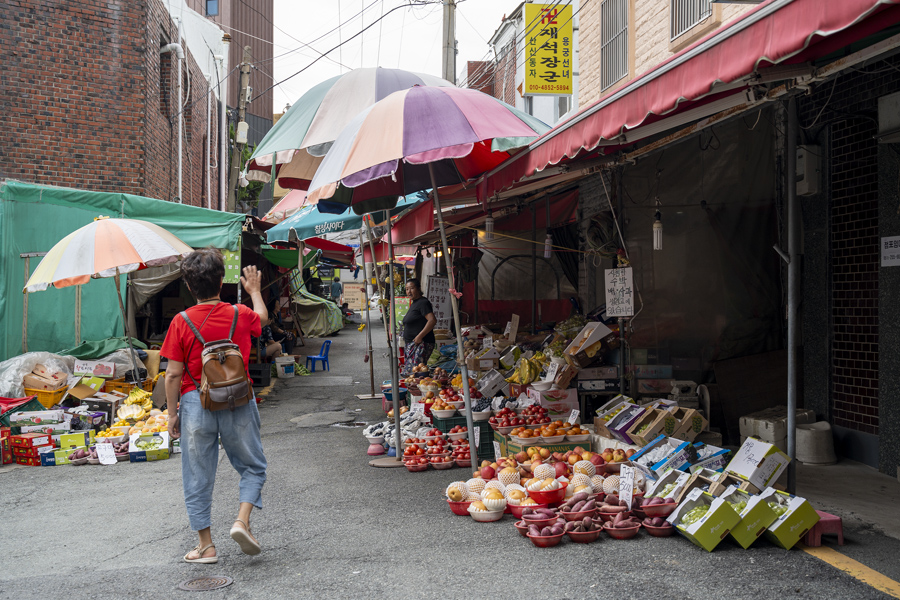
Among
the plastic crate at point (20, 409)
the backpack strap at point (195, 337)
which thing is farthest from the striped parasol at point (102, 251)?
the backpack strap at point (195, 337)

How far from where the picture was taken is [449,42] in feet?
46.7

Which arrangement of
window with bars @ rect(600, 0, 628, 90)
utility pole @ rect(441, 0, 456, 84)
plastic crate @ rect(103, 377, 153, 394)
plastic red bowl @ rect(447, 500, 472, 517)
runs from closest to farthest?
plastic red bowl @ rect(447, 500, 472, 517) → plastic crate @ rect(103, 377, 153, 394) → window with bars @ rect(600, 0, 628, 90) → utility pole @ rect(441, 0, 456, 84)

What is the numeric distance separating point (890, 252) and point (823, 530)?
2938 mm

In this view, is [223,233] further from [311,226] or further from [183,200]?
[183,200]

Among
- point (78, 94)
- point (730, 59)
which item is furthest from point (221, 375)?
point (78, 94)

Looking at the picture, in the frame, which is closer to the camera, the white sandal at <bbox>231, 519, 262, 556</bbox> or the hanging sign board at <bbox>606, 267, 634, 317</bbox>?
the white sandal at <bbox>231, 519, 262, 556</bbox>

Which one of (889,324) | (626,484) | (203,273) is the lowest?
(626,484)

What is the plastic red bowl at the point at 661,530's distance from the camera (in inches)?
179

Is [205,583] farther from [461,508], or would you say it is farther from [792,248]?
[792,248]

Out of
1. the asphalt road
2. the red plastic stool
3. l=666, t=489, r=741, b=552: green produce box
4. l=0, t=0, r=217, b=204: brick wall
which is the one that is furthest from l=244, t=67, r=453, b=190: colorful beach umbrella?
l=0, t=0, r=217, b=204: brick wall

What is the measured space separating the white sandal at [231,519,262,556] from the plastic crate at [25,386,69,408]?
6758 millimetres

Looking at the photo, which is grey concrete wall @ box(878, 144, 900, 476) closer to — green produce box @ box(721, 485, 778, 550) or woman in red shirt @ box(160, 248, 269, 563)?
green produce box @ box(721, 485, 778, 550)

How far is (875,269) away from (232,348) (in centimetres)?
583

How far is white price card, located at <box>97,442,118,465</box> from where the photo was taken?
7.81 m
